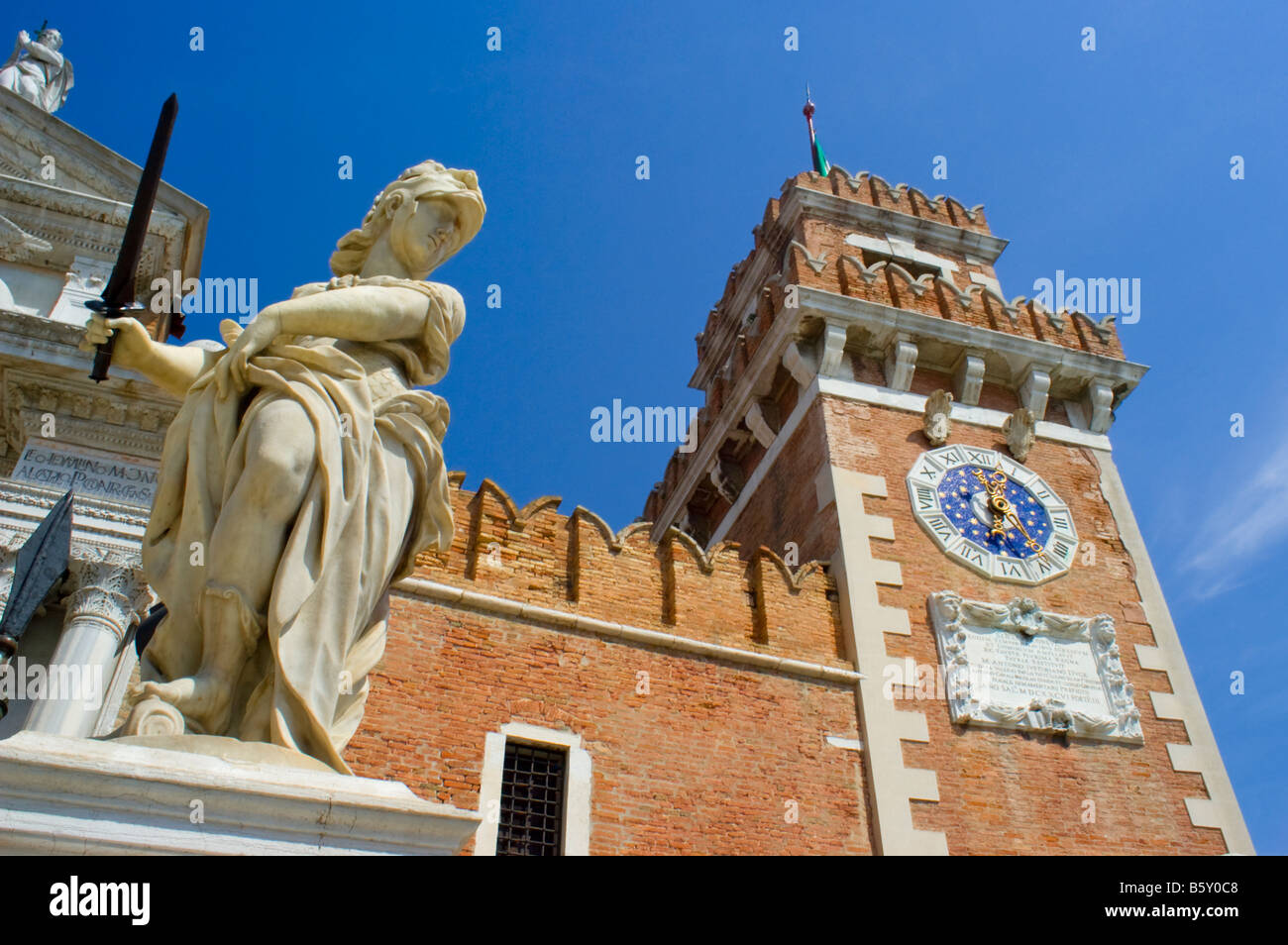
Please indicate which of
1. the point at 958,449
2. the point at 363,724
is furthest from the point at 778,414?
the point at 363,724

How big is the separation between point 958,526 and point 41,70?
38.3ft

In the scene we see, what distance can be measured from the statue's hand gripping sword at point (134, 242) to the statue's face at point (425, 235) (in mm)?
860

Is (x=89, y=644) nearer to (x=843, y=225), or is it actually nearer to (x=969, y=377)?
(x=969, y=377)

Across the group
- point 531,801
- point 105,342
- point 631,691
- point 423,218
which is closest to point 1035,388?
point 631,691

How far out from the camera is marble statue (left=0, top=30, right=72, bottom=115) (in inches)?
411

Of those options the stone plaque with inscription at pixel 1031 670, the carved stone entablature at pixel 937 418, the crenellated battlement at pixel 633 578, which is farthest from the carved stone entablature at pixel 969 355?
the crenellated battlement at pixel 633 578

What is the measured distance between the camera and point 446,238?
371cm

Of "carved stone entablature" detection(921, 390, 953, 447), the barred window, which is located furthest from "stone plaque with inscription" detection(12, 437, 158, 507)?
"carved stone entablature" detection(921, 390, 953, 447)

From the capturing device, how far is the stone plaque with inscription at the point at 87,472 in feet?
22.8

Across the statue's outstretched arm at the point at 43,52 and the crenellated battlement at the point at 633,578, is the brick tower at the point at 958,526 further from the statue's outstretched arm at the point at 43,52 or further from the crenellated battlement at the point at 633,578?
the statue's outstretched arm at the point at 43,52

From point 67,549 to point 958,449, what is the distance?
10.6 meters

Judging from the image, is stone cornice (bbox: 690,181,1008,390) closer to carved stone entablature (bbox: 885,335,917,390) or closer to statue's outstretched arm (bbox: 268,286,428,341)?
carved stone entablature (bbox: 885,335,917,390)

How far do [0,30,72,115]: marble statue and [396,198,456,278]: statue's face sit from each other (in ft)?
30.1

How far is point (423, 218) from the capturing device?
3639mm
